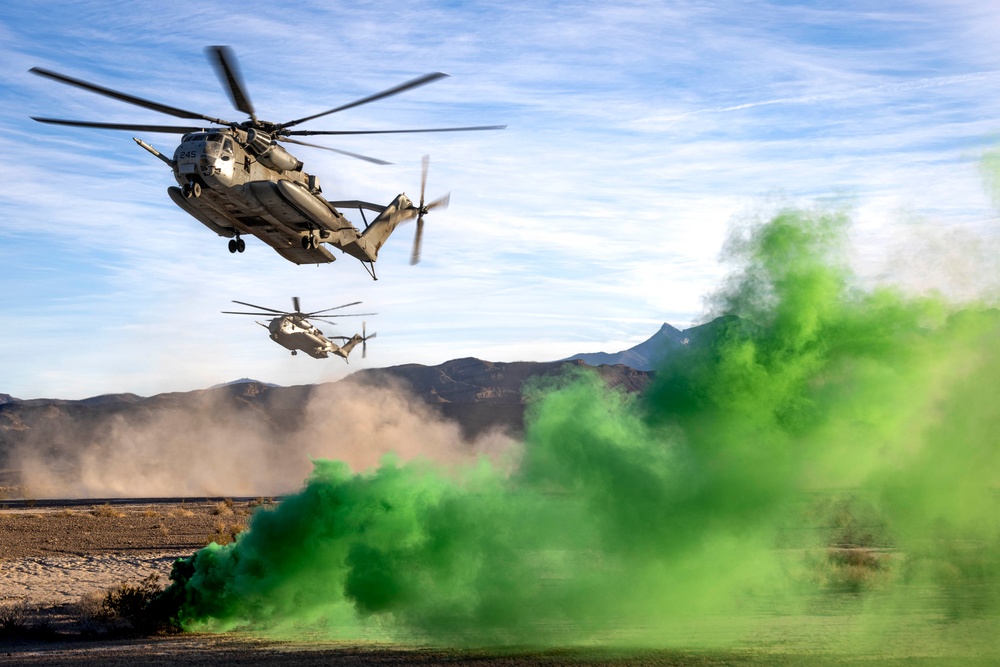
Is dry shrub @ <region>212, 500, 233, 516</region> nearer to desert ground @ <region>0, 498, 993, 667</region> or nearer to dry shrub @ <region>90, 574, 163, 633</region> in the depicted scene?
desert ground @ <region>0, 498, 993, 667</region>

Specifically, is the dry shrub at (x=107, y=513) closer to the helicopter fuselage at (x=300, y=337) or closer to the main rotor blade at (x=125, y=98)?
the helicopter fuselage at (x=300, y=337)

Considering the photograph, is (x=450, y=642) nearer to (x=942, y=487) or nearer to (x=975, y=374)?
(x=942, y=487)

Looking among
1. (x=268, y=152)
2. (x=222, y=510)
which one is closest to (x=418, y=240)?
(x=268, y=152)

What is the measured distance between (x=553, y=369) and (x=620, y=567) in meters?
166

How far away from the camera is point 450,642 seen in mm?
20828

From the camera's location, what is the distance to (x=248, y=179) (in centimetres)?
2734

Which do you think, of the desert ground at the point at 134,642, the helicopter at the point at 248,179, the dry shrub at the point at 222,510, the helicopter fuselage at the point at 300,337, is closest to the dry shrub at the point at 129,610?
the desert ground at the point at 134,642

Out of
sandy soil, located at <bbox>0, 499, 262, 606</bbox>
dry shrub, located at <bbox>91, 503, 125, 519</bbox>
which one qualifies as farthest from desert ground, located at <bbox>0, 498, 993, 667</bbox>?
dry shrub, located at <bbox>91, 503, 125, 519</bbox>

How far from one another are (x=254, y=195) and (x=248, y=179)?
523mm

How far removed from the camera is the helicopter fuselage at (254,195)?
2627cm

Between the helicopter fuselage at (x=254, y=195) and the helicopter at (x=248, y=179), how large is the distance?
0.09ft

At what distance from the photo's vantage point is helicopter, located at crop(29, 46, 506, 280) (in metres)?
25.5

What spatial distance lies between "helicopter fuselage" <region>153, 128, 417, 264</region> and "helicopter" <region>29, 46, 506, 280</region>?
3 cm

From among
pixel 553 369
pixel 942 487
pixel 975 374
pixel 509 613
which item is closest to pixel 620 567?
pixel 509 613
